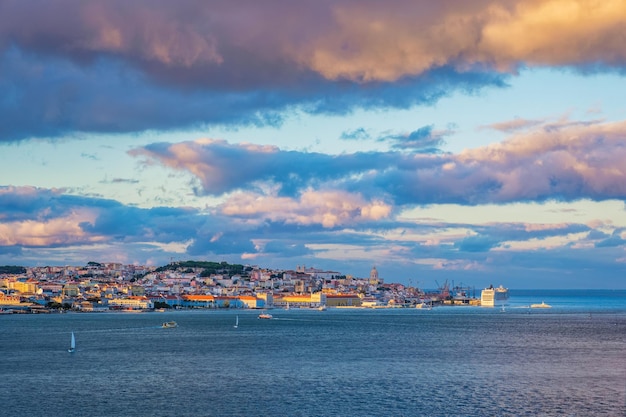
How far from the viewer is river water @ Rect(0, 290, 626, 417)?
32.7 m

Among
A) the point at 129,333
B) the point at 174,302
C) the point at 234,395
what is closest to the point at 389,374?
the point at 234,395

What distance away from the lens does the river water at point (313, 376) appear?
32688mm

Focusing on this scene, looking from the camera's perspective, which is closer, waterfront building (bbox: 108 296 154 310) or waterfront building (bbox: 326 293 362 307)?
waterfront building (bbox: 108 296 154 310)

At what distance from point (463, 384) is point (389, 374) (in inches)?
200

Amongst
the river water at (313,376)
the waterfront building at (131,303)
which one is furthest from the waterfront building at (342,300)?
the river water at (313,376)

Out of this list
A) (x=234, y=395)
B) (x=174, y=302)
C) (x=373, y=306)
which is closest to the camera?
(x=234, y=395)

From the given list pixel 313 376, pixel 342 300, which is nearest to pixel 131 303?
pixel 342 300

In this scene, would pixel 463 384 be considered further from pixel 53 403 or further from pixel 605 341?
pixel 605 341

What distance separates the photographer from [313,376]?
42.3 m

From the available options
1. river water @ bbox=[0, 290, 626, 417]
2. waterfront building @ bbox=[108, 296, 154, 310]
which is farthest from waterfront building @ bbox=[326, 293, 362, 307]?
river water @ bbox=[0, 290, 626, 417]

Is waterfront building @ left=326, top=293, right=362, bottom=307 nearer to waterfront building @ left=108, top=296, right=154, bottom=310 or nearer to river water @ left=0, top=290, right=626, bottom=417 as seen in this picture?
waterfront building @ left=108, top=296, right=154, bottom=310

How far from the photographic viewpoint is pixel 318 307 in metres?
178

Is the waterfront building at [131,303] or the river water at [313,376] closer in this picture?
Answer: the river water at [313,376]

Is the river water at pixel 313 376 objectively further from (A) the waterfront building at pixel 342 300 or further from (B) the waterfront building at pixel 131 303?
(A) the waterfront building at pixel 342 300
